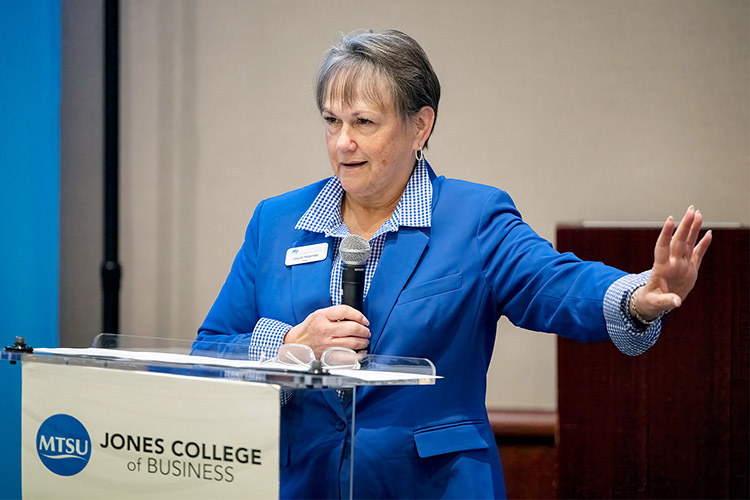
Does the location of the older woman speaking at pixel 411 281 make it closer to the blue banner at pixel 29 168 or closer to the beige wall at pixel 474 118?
the blue banner at pixel 29 168

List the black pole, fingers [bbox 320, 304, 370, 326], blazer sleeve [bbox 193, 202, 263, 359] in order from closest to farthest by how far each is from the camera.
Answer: fingers [bbox 320, 304, 370, 326]
blazer sleeve [bbox 193, 202, 263, 359]
the black pole

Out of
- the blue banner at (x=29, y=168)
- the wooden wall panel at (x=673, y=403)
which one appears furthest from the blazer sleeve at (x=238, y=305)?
the wooden wall panel at (x=673, y=403)

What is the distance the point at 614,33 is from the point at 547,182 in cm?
78

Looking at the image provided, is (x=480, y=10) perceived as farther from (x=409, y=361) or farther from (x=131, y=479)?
(x=131, y=479)

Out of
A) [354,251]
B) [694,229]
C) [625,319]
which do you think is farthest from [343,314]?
[694,229]

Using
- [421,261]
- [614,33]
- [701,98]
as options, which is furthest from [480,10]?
[421,261]

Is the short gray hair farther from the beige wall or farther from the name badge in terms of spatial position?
the beige wall

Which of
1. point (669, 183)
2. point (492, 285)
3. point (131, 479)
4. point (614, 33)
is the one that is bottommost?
point (131, 479)

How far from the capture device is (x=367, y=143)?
1887mm

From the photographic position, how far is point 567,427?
3162 millimetres

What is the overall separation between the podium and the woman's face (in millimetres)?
627

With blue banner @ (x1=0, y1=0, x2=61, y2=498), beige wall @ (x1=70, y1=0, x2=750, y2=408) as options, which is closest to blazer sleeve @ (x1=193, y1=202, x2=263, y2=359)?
blue banner @ (x1=0, y1=0, x2=61, y2=498)

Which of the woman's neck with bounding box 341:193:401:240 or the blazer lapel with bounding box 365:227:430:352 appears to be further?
the woman's neck with bounding box 341:193:401:240

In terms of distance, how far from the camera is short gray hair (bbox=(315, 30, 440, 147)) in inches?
73.9
